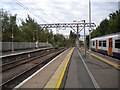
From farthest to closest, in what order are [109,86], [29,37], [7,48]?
[29,37] < [7,48] < [109,86]

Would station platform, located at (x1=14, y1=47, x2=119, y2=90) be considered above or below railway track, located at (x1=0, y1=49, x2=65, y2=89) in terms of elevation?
above

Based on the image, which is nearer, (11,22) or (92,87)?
(92,87)

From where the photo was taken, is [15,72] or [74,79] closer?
[74,79]

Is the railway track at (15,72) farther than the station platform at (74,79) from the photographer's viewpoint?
Yes

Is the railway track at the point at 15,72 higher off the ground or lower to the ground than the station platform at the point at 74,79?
lower

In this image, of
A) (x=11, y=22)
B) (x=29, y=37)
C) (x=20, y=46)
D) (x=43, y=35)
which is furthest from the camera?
(x=43, y=35)

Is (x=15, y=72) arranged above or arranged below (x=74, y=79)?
below

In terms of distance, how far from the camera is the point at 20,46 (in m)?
54.4

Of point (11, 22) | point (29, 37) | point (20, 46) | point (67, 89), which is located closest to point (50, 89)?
point (67, 89)

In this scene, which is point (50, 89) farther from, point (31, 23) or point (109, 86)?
point (31, 23)

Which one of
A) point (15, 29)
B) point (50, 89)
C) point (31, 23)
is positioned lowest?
point (50, 89)

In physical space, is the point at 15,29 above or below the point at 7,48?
above

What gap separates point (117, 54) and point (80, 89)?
13839mm

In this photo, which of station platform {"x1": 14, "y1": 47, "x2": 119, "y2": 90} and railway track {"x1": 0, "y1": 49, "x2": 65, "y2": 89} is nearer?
station platform {"x1": 14, "y1": 47, "x2": 119, "y2": 90}
